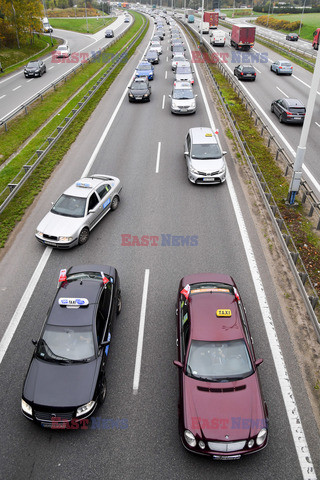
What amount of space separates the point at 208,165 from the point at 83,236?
669 centimetres

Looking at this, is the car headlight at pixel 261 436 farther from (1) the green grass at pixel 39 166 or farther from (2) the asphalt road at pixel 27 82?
(2) the asphalt road at pixel 27 82

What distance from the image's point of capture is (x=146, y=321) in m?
9.16

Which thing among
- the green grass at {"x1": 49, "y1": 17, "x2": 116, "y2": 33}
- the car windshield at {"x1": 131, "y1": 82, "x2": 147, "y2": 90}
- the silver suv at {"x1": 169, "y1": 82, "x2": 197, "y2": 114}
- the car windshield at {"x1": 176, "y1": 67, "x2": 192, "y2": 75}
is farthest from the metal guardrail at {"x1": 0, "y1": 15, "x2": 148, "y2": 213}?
the green grass at {"x1": 49, "y1": 17, "x2": 116, "y2": 33}

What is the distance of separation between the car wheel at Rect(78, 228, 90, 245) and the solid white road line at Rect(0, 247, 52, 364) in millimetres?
1140

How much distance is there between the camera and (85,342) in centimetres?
742

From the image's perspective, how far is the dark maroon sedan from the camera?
6.13 meters

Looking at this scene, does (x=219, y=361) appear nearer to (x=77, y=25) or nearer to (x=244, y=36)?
(x=244, y=36)

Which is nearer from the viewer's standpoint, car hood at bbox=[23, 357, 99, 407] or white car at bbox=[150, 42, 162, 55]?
car hood at bbox=[23, 357, 99, 407]

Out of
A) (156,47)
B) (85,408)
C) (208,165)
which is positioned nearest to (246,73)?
(156,47)

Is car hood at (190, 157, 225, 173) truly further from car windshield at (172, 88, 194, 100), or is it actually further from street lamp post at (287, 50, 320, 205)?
car windshield at (172, 88, 194, 100)

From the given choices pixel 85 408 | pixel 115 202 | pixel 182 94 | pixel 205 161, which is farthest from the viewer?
pixel 182 94

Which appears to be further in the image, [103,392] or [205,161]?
[205,161]

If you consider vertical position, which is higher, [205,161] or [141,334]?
[205,161]

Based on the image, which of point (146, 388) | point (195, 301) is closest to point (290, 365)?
point (195, 301)
